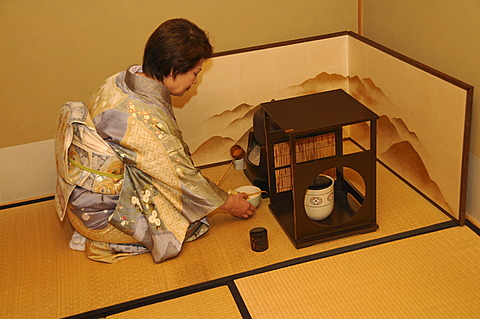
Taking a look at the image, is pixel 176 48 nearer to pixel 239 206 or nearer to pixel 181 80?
pixel 181 80

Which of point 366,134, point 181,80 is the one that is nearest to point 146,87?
point 181,80

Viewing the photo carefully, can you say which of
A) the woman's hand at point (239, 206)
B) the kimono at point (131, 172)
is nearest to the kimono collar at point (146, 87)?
the kimono at point (131, 172)

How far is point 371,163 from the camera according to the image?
2742 millimetres

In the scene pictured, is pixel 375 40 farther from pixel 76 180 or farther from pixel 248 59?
pixel 76 180

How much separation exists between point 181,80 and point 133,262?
87cm

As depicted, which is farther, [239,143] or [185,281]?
[239,143]

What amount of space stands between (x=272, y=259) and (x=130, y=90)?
39.6 inches

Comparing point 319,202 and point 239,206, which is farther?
point 239,206

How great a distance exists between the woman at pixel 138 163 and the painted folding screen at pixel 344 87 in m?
0.71

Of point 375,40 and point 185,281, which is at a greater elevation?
point 375,40

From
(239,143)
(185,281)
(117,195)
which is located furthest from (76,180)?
(239,143)

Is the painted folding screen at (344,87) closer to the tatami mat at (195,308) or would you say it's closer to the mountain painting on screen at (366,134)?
the mountain painting on screen at (366,134)

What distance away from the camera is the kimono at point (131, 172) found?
2.76 m

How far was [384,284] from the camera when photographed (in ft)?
8.19
